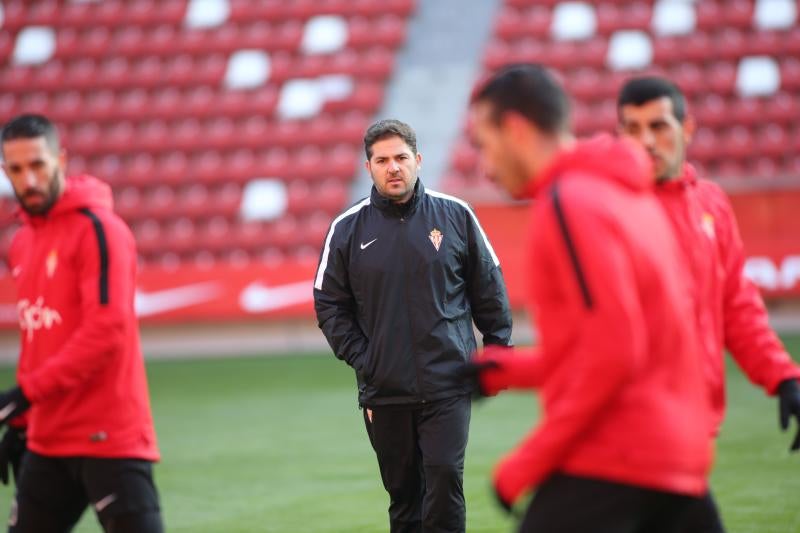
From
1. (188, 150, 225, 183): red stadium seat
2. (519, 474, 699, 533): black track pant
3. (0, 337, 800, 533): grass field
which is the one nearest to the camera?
(519, 474, 699, 533): black track pant

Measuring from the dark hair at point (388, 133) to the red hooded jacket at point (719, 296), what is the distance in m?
1.77

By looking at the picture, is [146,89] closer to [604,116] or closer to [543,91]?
[604,116]

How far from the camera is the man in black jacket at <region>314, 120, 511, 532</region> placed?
5559mm

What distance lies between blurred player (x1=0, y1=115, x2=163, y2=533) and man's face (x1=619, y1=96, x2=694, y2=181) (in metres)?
2.01

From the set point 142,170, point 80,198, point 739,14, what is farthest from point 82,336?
point 739,14

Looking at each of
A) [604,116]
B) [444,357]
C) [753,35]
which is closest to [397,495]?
[444,357]

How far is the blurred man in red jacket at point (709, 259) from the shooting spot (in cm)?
423

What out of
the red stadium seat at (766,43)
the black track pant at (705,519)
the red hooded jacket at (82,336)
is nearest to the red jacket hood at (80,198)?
the red hooded jacket at (82,336)

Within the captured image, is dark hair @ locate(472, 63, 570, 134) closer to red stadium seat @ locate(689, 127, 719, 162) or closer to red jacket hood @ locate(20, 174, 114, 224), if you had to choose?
red jacket hood @ locate(20, 174, 114, 224)

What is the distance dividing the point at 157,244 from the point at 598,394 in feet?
55.6

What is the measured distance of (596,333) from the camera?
9.47 ft

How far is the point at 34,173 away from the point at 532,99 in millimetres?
2319

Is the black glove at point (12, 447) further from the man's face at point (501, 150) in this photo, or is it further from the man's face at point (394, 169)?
the man's face at point (501, 150)

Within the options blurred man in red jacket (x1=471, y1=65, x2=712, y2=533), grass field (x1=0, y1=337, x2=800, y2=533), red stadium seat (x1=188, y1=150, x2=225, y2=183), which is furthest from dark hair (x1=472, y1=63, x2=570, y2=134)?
red stadium seat (x1=188, y1=150, x2=225, y2=183)
